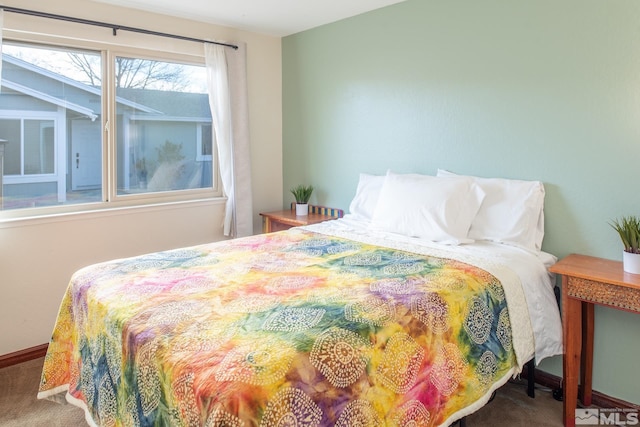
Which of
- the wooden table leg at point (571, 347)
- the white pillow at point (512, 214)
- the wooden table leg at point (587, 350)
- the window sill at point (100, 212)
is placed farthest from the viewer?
the window sill at point (100, 212)

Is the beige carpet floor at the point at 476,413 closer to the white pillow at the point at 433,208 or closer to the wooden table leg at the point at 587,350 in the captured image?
the wooden table leg at the point at 587,350

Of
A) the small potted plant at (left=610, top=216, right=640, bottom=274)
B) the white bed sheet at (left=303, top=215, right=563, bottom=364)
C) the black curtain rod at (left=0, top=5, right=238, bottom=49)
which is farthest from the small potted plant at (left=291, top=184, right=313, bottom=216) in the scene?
the small potted plant at (left=610, top=216, right=640, bottom=274)

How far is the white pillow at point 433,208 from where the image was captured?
8.30 ft

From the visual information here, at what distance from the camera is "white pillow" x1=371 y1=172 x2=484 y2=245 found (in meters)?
2.53

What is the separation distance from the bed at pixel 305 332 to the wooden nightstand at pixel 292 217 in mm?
935

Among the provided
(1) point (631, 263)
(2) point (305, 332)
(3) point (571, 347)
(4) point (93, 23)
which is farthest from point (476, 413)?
(4) point (93, 23)

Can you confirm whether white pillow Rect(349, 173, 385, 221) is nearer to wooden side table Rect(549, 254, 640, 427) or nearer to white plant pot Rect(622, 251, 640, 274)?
wooden side table Rect(549, 254, 640, 427)

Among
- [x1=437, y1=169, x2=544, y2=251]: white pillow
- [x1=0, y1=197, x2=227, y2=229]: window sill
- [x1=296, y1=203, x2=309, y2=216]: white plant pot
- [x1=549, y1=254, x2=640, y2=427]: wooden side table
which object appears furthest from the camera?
[x1=296, y1=203, x2=309, y2=216]: white plant pot

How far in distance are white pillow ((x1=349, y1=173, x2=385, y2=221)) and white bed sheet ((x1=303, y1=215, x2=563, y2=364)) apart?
Answer: 0.71m

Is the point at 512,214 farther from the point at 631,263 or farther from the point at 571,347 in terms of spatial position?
the point at 571,347

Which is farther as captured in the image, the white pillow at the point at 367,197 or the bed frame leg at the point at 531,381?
the white pillow at the point at 367,197

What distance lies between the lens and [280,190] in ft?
13.8

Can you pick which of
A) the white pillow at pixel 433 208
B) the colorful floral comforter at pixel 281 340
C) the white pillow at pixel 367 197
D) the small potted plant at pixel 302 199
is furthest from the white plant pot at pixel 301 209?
the colorful floral comforter at pixel 281 340

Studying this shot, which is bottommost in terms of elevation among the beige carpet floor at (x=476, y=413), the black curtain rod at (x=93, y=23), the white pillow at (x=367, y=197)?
the beige carpet floor at (x=476, y=413)
